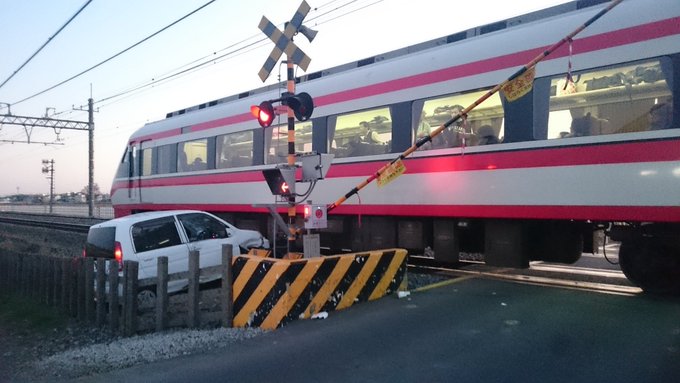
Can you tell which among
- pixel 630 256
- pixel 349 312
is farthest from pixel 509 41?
Answer: pixel 349 312

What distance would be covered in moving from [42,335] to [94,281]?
3.40 feet

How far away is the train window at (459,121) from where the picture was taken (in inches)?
322

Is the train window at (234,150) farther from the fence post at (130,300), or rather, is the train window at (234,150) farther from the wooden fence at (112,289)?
the fence post at (130,300)

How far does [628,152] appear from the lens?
22.0 feet

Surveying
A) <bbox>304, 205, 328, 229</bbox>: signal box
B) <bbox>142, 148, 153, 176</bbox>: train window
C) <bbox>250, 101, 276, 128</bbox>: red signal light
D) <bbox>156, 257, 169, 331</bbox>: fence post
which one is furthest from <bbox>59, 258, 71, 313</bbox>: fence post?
<bbox>142, 148, 153, 176</bbox>: train window

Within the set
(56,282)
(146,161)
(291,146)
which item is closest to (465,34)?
(291,146)

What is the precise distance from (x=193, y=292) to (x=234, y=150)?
7046mm

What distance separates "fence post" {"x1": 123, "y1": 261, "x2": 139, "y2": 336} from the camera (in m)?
6.77

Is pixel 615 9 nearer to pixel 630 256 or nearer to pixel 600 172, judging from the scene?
pixel 600 172

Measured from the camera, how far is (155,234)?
8.49 metres

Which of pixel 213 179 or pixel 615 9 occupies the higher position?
pixel 615 9

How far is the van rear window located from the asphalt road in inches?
149

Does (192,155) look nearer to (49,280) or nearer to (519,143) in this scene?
(49,280)

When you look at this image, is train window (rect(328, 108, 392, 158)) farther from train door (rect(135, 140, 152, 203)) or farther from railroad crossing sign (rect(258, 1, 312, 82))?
train door (rect(135, 140, 152, 203))
